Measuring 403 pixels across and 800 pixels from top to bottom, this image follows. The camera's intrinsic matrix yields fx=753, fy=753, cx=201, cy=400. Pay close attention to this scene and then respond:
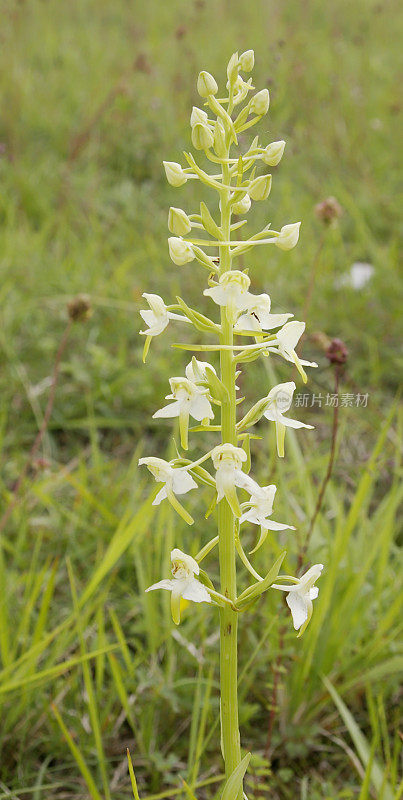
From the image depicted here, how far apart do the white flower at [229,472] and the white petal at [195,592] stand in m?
0.17

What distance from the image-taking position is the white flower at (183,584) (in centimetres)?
138

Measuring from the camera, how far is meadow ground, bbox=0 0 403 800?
6.97 ft

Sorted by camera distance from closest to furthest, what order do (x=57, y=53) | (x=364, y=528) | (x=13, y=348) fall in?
(x=364, y=528) → (x=13, y=348) → (x=57, y=53)

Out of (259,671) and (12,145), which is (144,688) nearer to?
(259,671)

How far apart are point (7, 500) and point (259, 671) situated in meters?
1.16

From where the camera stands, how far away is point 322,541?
8.55 ft

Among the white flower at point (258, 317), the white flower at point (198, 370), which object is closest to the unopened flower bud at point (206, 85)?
the white flower at point (258, 317)

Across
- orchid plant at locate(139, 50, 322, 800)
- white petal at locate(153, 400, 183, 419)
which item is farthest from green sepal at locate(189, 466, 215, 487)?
white petal at locate(153, 400, 183, 419)

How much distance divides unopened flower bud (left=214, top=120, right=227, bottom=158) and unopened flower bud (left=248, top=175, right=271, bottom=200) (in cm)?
9

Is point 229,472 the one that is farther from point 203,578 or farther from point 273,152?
point 273,152

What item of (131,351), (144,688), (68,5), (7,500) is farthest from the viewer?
(68,5)

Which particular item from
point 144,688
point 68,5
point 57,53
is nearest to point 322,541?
point 144,688

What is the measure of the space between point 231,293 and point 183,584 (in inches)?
21.6

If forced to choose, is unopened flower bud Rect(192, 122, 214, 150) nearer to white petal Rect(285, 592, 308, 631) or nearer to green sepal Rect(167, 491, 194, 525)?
green sepal Rect(167, 491, 194, 525)
